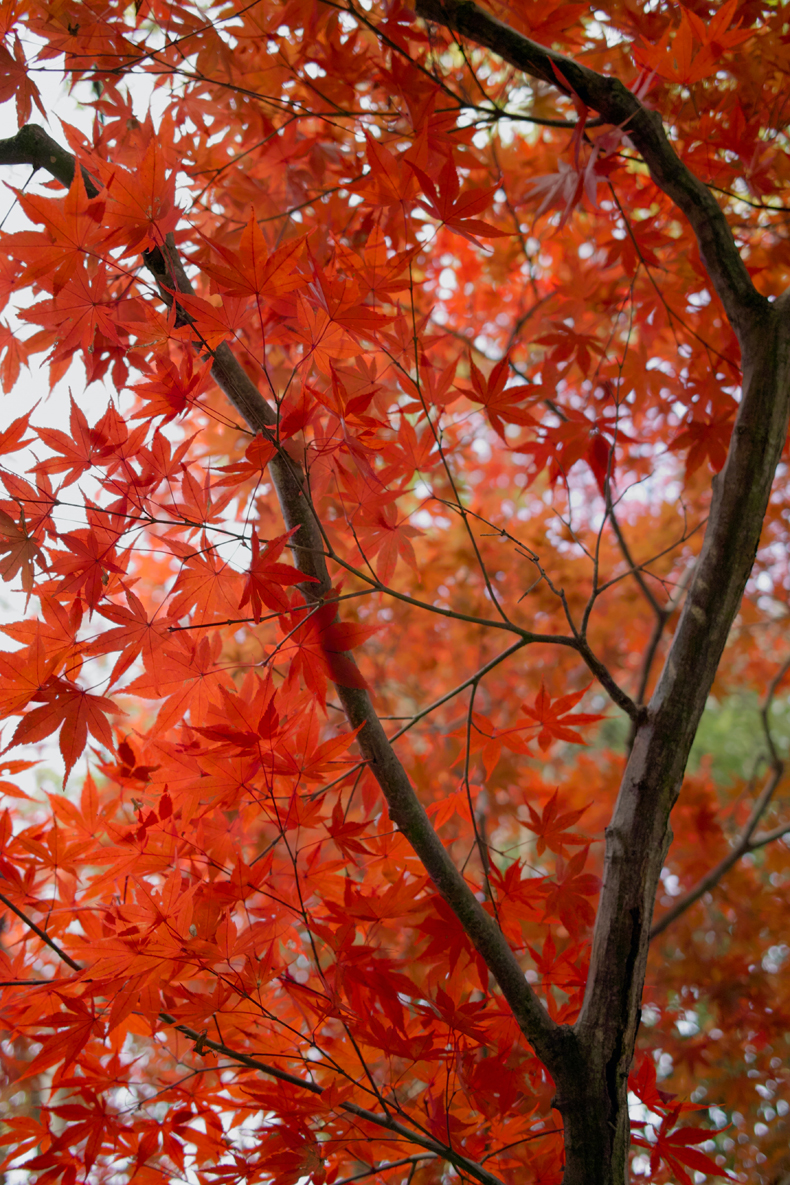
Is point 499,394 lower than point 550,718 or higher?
higher

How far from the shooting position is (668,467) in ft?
10.8

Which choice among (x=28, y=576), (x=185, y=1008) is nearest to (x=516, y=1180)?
(x=185, y=1008)

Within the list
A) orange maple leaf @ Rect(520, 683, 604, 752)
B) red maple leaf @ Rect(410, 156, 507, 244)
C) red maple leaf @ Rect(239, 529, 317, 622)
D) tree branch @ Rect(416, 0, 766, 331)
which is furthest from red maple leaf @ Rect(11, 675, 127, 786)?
tree branch @ Rect(416, 0, 766, 331)

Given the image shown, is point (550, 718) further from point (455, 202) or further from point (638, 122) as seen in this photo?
point (638, 122)

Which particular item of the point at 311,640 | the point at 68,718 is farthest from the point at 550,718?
the point at 68,718

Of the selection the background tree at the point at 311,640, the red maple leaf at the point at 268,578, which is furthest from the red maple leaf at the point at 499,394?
the red maple leaf at the point at 268,578

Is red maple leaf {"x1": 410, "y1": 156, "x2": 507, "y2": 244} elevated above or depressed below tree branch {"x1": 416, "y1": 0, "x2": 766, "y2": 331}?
below

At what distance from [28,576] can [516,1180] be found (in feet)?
2.95

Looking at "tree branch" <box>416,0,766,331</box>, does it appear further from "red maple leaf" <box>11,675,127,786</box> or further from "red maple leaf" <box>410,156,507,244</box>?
"red maple leaf" <box>11,675,127,786</box>

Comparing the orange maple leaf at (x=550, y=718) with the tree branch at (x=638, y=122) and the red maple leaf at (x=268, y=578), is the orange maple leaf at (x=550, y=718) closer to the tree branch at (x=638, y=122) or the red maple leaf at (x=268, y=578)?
the red maple leaf at (x=268, y=578)

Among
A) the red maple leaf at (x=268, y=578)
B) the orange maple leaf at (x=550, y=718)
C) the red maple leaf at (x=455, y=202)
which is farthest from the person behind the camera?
the orange maple leaf at (x=550, y=718)

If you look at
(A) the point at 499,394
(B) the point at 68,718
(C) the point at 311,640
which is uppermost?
(A) the point at 499,394

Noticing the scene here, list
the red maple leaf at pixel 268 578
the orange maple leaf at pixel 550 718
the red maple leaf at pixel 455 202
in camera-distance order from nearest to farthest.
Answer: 1. the red maple leaf at pixel 268 578
2. the red maple leaf at pixel 455 202
3. the orange maple leaf at pixel 550 718

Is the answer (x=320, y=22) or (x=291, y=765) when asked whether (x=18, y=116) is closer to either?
(x=320, y=22)
